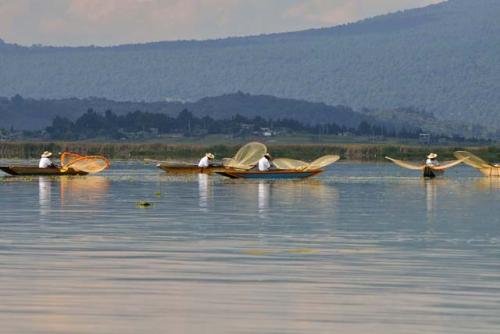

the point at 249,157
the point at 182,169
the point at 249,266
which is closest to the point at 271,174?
the point at 249,157

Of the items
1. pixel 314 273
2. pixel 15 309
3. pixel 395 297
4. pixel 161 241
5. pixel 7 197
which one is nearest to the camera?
pixel 15 309

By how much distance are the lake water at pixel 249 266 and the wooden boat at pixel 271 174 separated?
88.7 feet

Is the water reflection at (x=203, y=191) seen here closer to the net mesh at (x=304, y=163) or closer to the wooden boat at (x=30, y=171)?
the net mesh at (x=304, y=163)

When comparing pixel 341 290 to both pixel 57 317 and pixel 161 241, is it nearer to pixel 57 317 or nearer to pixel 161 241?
pixel 57 317

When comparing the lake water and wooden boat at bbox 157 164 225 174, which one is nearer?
the lake water

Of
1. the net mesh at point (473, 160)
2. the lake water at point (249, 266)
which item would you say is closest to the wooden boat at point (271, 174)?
the net mesh at point (473, 160)

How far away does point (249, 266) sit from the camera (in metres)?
34.9

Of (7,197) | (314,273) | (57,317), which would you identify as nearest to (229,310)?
(57,317)

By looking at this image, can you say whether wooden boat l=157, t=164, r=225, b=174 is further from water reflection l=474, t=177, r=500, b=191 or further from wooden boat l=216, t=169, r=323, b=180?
water reflection l=474, t=177, r=500, b=191

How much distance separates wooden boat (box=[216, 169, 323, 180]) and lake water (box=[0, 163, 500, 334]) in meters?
27.0

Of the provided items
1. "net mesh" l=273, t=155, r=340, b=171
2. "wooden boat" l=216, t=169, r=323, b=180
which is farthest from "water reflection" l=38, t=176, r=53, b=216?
"net mesh" l=273, t=155, r=340, b=171

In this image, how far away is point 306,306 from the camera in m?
27.6

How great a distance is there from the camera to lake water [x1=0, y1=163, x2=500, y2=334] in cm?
2608

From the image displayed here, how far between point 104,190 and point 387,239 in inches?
1492
